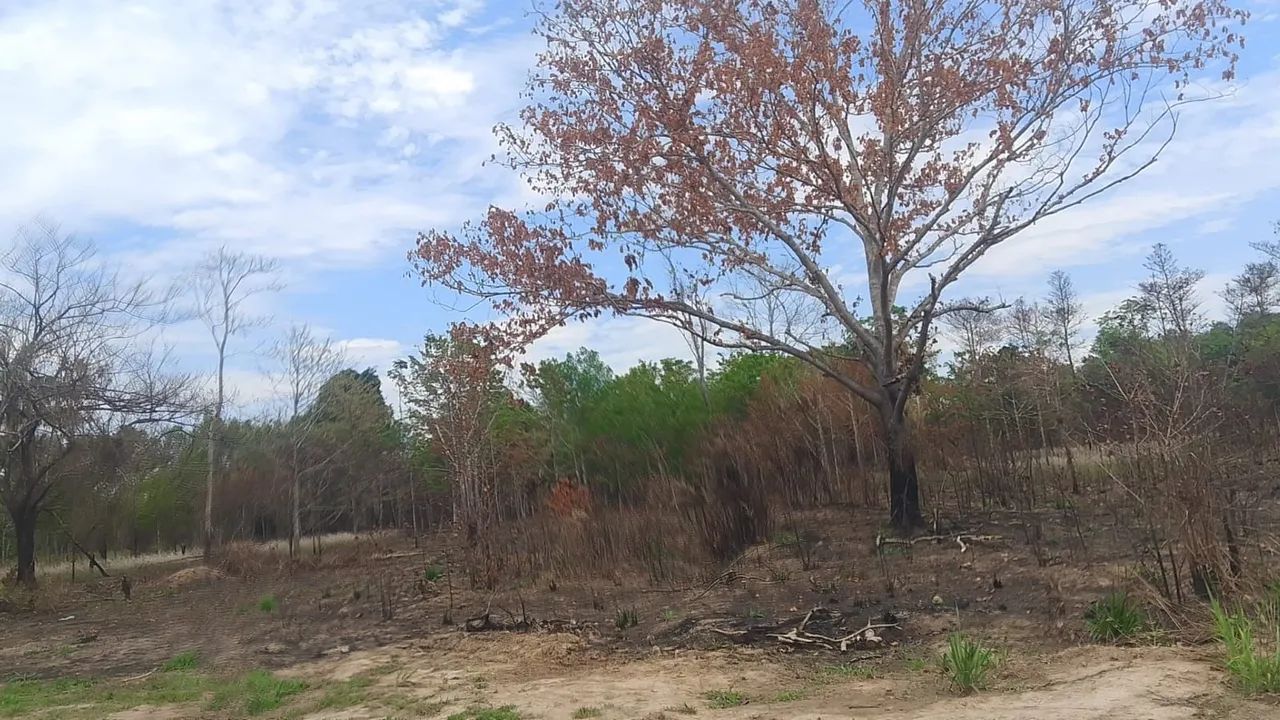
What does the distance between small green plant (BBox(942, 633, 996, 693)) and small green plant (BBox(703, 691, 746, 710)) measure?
1.12 meters

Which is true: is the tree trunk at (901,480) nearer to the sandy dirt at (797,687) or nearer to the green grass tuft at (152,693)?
the sandy dirt at (797,687)

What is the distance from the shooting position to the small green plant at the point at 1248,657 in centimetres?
A: 423

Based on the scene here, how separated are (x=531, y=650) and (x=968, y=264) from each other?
589 cm

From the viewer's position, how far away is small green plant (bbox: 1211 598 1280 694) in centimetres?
423

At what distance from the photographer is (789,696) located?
5070 millimetres

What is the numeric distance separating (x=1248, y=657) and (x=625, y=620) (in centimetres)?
449

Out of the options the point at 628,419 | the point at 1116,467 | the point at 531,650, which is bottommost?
the point at 531,650

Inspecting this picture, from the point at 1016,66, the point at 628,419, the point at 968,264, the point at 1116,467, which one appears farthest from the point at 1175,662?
the point at 628,419

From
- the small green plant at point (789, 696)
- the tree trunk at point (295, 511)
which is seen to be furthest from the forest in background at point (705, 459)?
the small green plant at point (789, 696)

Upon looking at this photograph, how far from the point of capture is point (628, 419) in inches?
604

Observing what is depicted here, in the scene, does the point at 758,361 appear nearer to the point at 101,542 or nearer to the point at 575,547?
the point at 575,547

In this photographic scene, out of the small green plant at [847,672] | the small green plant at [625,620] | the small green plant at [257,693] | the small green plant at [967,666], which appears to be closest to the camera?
the small green plant at [967,666]

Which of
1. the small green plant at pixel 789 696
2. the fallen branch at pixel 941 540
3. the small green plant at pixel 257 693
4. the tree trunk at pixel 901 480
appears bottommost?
the small green plant at pixel 789 696

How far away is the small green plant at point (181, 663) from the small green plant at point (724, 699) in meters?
4.75
